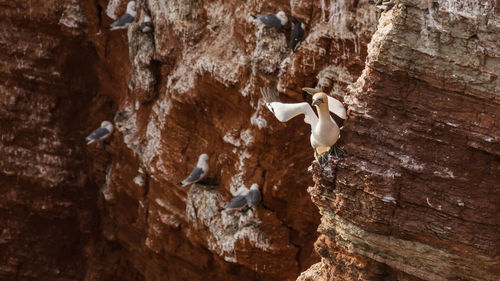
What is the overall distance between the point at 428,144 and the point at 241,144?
4216mm

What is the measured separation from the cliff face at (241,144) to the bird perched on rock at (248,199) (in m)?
0.15

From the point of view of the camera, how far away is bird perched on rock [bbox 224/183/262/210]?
8492 mm

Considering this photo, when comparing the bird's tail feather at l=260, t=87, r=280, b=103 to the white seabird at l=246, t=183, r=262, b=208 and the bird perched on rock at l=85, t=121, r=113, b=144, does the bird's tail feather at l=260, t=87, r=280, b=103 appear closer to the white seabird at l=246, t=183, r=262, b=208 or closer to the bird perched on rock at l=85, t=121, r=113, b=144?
the white seabird at l=246, t=183, r=262, b=208

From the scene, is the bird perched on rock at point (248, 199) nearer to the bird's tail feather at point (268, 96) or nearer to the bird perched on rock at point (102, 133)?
the bird's tail feather at point (268, 96)

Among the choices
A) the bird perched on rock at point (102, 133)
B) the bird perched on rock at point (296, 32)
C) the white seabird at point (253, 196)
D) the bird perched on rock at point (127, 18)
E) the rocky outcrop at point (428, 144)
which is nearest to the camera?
the rocky outcrop at point (428, 144)

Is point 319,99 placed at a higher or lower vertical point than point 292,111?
higher

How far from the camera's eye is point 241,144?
8.80 m

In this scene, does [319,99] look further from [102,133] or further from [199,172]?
[102,133]

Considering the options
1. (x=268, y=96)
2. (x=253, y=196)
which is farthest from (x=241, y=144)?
(x=268, y=96)

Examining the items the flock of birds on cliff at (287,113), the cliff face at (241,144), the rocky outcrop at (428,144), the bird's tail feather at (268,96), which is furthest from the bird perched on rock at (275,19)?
the rocky outcrop at (428,144)

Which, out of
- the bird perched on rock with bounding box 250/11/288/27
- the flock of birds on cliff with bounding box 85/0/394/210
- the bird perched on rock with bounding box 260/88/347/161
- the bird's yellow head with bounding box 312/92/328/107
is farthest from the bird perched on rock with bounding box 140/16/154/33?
the bird's yellow head with bounding box 312/92/328/107

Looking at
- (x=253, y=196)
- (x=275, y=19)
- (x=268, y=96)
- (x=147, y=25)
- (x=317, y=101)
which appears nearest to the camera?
(x=317, y=101)

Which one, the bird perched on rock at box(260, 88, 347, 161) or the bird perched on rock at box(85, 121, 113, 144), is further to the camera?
Result: the bird perched on rock at box(85, 121, 113, 144)

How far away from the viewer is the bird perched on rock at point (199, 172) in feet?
30.8
